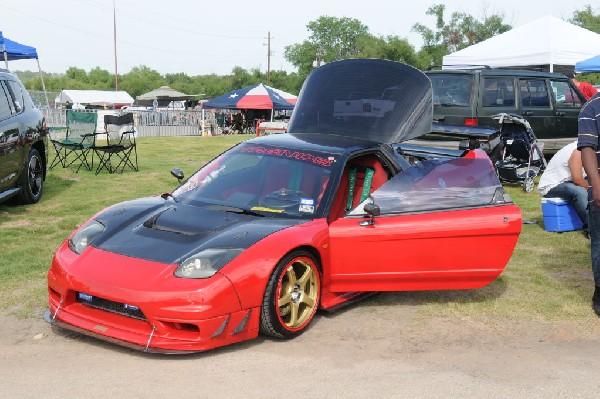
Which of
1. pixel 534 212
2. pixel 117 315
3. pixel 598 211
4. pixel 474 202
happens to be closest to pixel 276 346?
pixel 117 315

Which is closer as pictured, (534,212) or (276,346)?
(276,346)

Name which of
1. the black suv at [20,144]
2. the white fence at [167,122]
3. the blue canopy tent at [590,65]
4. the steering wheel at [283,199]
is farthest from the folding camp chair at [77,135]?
the white fence at [167,122]

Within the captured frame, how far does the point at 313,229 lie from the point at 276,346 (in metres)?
0.84

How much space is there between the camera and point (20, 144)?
28.8 ft

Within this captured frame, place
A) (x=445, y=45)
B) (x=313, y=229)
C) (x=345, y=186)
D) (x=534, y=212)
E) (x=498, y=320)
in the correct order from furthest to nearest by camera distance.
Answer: (x=445, y=45) → (x=534, y=212) → (x=345, y=186) → (x=498, y=320) → (x=313, y=229)

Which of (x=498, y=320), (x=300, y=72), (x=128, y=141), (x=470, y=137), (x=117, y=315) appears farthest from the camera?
(x=300, y=72)

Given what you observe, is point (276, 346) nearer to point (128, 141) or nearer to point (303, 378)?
point (303, 378)

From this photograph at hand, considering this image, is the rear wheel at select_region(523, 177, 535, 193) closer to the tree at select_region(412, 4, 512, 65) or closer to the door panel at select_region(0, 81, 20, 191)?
the door panel at select_region(0, 81, 20, 191)

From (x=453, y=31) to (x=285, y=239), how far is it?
3337 inches

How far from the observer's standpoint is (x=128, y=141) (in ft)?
44.9

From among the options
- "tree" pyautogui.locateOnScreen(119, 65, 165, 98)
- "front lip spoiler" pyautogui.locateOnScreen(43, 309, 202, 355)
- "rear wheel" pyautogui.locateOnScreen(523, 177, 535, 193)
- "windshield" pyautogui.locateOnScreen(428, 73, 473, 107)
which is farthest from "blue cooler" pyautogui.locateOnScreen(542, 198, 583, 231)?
"tree" pyautogui.locateOnScreen(119, 65, 165, 98)

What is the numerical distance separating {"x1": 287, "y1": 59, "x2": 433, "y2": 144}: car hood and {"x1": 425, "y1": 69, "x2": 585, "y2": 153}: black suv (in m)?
4.45

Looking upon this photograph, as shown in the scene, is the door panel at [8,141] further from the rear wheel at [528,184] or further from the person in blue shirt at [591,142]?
the rear wheel at [528,184]

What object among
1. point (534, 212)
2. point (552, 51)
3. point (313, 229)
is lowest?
point (534, 212)
